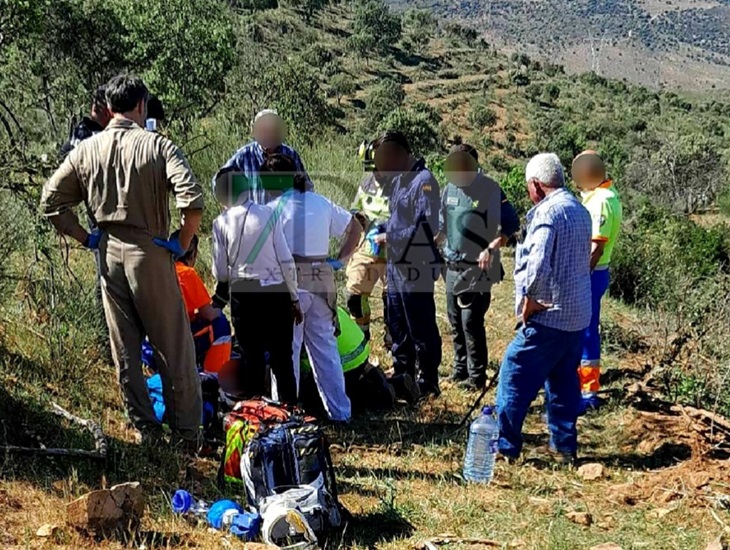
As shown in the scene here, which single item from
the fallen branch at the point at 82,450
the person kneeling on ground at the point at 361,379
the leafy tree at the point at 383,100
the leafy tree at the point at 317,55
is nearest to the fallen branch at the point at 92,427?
the fallen branch at the point at 82,450

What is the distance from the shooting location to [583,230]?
4.17 metres

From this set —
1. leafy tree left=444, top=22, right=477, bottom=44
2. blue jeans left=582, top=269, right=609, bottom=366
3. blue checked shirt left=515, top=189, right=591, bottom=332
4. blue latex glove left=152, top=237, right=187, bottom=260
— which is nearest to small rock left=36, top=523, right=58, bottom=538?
blue latex glove left=152, top=237, right=187, bottom=260

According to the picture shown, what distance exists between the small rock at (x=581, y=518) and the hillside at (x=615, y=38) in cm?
12401

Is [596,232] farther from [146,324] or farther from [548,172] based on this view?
[146,324]

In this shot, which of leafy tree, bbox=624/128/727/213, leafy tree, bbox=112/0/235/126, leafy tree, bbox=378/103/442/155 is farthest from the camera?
leafy tree, bbox=378/103/442/155

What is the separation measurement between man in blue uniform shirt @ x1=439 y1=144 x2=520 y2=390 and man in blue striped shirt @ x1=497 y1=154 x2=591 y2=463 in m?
1.34

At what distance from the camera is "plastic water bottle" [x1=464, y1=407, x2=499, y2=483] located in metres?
4.34

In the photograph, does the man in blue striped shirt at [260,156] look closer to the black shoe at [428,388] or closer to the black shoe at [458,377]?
the black shoe at [428,388]

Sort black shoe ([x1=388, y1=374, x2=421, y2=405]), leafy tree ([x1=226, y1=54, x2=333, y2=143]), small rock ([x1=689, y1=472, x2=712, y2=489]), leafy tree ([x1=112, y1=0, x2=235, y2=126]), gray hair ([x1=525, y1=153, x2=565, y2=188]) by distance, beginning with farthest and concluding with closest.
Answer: leafy tree ([x1=226, y1=54, x2=333, y2=143]) → leafy tree ([x1=112, y1=0, x2=235, y2=126]) → black shoe ([x1=388, y1=374, x2=421, y2=405]) → gray hair ([x1=525, y1=153, x2=565, y2=188]) → small rock ([x1=689, y1=472, x2=712, y2=489])

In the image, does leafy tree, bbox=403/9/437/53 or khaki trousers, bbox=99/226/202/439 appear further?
leafy tree, bbox=403/9/437/53

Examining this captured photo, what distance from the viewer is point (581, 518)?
12.1 ft

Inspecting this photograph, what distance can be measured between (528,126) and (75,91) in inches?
1575

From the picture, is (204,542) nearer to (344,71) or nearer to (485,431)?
(485,431)

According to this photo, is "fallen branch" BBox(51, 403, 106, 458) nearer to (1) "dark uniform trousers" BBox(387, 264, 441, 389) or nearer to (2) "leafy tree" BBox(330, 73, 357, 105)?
(1) "dark uniform trousers" BBox(387, 264, 441, 389)
